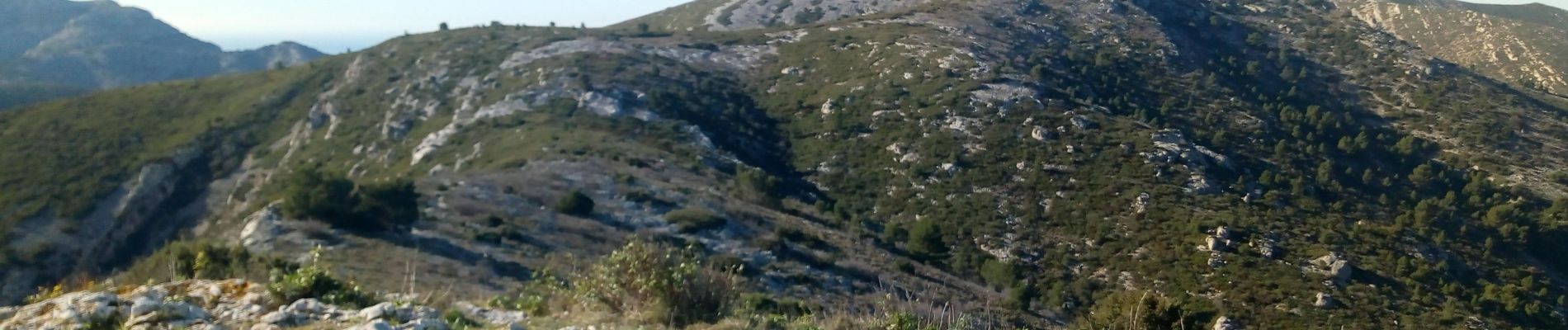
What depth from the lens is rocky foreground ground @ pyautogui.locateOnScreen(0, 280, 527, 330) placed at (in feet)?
23.4

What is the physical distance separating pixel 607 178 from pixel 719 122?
63.7 feet

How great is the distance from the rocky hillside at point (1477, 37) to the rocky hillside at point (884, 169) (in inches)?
1741

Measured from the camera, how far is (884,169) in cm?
5172

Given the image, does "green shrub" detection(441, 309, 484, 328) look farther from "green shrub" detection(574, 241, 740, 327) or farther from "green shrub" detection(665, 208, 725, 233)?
"green shrub" detection(665, 208, 725, 233)

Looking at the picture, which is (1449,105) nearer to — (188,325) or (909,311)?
(909,311)

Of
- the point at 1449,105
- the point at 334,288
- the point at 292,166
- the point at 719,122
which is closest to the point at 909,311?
the point at 334,288

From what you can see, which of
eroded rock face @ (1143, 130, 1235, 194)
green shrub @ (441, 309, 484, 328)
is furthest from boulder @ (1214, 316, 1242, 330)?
green shrub @ (441, 309, 484, 328)

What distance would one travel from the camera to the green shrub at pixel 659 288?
27.7 ft

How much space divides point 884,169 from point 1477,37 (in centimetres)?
11752

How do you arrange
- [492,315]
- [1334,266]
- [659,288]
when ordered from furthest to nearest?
[1334,266] → [492,315] → [659,288]

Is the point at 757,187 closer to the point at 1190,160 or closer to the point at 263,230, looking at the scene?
the point at 263,230

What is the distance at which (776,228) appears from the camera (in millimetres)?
35656

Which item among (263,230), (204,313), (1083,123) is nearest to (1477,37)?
(1083,123)

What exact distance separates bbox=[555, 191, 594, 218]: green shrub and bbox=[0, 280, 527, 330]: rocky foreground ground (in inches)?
1020
